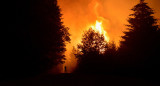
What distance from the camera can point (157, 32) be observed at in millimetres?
16703

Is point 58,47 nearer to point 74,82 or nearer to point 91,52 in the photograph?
point 91,52

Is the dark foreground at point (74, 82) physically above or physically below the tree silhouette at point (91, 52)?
below

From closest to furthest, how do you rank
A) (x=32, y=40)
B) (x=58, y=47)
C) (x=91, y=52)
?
(x=32, y=40)
(x=58, y=47)
(x=91, y=52)

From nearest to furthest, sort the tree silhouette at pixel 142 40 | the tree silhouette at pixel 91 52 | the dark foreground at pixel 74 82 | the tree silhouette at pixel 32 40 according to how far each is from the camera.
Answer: the dark foreground at pixel 74 82 < the tree silhouette at pixel 32 40 < the tree silhouette at pixel 142 40 < the tree silhouette at pixel 91 52

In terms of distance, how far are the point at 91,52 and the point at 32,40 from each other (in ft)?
28.0

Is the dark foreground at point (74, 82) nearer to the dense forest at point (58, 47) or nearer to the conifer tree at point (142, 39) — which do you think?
the dense forest at point (58, 47)

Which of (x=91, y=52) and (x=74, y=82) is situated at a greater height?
(x=91, y=52)

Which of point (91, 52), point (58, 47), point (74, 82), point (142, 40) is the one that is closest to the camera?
point (74, 82)

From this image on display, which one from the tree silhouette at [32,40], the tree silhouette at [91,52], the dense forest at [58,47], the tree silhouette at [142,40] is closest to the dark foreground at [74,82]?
the tree silhouette at [32,40]

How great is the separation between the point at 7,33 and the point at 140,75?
1602cm

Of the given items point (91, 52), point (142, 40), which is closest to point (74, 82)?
point (91, 52)

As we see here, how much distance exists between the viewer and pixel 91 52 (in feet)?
60.6

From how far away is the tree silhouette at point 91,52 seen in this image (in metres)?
18.0

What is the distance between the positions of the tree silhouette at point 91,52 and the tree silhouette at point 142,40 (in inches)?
126
